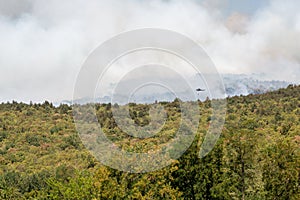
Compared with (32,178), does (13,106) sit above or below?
above

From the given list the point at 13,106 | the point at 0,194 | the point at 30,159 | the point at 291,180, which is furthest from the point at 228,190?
the point at 13,106

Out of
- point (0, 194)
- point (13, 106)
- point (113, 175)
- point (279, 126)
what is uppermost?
point (13, 106)

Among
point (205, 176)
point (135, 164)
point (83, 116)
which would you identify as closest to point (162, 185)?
point (135, 164)

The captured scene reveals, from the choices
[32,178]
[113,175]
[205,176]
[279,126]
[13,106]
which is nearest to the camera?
[113,175]

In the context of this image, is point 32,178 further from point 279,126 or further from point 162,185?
point 279,126

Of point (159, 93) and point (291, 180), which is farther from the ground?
point (159, 93)

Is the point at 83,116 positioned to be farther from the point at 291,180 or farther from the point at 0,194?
the point at 291,180

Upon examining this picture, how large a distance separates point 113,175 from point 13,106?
8160 centimetres

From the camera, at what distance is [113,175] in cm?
2716

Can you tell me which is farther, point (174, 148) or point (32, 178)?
point (32, 178)

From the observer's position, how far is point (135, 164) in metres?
27.6

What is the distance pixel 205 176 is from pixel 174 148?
309 centimetres

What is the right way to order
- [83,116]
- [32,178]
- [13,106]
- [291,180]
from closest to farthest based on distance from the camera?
[291,180], [83,116], [32,178], [13,106]

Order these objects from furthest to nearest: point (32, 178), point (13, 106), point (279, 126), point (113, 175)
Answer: point (13, 106)
point (279, 126)
point (32, 178)
point (113, 175)
